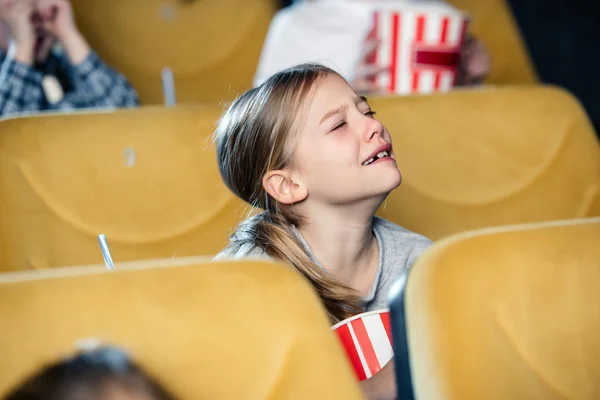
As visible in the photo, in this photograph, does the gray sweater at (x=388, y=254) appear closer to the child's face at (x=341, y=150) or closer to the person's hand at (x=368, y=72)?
the child's face at (x=341, y=150)

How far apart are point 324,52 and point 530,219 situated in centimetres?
91

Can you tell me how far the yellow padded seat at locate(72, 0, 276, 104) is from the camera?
7.41 feet

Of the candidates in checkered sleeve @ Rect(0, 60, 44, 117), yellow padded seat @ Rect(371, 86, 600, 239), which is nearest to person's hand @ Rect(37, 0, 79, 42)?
checkered sleeve @ Rect(0, 60, 44, 117)

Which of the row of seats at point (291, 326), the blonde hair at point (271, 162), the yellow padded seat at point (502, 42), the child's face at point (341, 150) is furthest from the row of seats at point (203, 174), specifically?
the yellow padded seat at point (502, 42)

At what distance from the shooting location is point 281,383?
0.67 meters

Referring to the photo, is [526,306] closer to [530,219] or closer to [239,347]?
[239,347]

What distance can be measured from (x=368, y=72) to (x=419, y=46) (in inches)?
6.1

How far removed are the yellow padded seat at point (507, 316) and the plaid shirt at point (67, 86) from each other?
1.45 metres

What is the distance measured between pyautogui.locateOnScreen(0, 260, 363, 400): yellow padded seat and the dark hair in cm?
3

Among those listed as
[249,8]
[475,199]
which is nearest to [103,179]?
[475,199]

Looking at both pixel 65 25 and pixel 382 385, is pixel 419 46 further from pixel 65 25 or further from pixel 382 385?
pixel 65 25

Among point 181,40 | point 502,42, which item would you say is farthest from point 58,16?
point 502,42

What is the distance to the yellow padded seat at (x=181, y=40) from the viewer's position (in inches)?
89.0

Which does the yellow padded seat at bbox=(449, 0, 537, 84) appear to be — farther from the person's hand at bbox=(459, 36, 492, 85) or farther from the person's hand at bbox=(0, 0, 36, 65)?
the person's hand at bbox=(0, 0, 36, 65)
